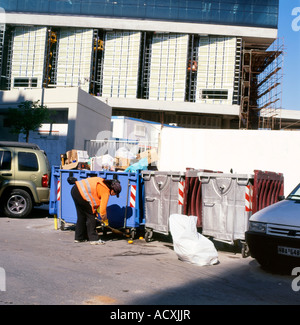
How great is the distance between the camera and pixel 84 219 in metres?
8.10

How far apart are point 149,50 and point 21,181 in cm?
3230

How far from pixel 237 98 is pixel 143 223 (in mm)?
33057

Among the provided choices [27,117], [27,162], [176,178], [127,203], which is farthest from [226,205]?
[27,117]

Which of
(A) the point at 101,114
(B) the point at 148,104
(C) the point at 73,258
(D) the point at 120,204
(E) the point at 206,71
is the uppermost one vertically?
(E) the point at 206,71

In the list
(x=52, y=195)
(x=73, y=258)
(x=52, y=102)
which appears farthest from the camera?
(x=52, y=102)

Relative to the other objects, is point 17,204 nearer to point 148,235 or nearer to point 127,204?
point 127,204

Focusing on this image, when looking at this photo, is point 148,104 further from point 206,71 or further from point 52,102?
point 52,102

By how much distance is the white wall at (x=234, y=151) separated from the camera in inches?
559

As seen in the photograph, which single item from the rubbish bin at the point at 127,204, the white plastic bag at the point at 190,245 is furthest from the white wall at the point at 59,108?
the white plastic bag at the point at 190,245

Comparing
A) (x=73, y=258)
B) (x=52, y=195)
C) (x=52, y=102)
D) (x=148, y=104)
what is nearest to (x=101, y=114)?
(x=52, y=102)

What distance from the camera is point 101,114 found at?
30.1 m

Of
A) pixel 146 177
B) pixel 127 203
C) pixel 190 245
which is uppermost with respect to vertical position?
pixel 146 177

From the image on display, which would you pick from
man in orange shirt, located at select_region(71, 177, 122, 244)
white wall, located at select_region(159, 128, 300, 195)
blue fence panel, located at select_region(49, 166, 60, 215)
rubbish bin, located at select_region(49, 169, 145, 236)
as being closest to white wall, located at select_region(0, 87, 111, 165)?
white wall, located at select_region(159, 128, 300, 195)
